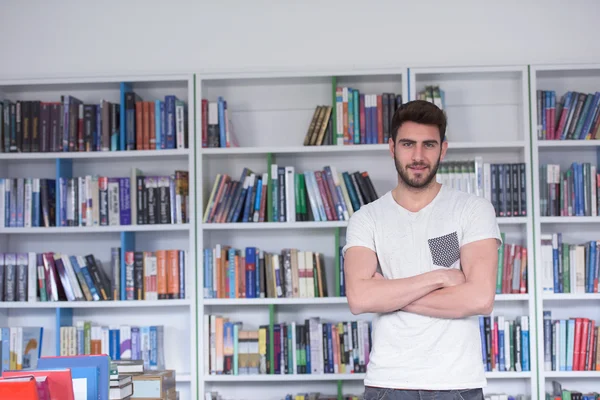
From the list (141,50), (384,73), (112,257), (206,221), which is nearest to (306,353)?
(206,221)

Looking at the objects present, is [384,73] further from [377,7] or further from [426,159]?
[426,159]

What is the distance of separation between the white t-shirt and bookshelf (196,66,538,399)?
1922mm

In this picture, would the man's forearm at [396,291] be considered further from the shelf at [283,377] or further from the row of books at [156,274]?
the row of books at [156,274]

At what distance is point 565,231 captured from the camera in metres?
4.77

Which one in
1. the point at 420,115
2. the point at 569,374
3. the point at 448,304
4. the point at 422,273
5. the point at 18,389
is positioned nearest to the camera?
the point at 18,389

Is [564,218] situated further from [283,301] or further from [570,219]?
[283,301]

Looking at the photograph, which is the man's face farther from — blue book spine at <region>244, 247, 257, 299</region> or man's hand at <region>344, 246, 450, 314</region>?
blue book spine at <region>244, 247, 257, 299</region>

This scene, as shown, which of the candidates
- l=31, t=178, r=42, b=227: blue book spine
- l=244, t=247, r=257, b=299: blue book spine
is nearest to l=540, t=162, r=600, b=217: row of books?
l=244, t=247, r=257, b=299: blue book spine

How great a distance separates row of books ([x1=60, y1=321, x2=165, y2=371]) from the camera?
467cm

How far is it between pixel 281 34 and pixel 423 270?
8.51 ft

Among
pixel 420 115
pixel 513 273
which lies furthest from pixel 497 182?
pixel 420 115

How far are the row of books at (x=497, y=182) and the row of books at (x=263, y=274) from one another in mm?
873

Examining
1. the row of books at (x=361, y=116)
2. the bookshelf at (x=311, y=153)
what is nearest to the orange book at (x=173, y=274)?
the bookshelf at (x=311, y=153)

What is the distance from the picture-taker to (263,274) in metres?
4.64
